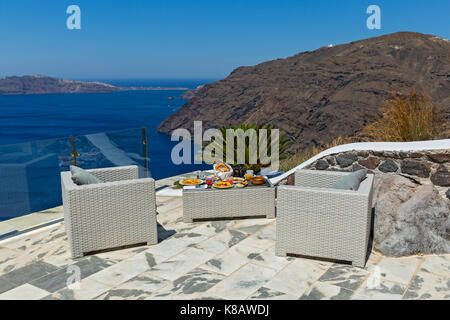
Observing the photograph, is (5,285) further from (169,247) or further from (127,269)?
(169,247)

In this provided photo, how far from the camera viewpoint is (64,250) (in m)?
3.70

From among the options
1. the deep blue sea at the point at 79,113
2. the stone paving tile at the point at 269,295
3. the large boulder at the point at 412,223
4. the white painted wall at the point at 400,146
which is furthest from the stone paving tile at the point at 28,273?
the deep blue sea at the point at 79,113

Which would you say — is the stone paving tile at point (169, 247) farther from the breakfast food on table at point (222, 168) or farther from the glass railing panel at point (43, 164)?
the glass railing panel at point (43, 164)

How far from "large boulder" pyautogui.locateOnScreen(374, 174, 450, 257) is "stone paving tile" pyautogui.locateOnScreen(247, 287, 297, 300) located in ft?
4.32

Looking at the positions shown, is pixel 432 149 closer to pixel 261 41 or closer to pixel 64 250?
pixel 64 250

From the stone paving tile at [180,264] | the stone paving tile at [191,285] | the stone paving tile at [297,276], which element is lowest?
the stone paving tile at [297,276]

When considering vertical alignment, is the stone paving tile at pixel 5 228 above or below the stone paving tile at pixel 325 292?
above

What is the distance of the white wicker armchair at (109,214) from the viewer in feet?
11.2

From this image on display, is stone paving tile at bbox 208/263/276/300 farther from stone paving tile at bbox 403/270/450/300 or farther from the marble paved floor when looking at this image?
stone paving tile at bbox 403/270/450/300

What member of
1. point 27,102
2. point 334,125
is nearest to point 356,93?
point 334,125

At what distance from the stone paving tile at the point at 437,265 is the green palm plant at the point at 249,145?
3.14 m

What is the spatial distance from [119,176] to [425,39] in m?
84.2

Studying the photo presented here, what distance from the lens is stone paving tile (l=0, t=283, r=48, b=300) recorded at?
2.76 metres

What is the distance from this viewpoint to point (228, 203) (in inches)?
179
